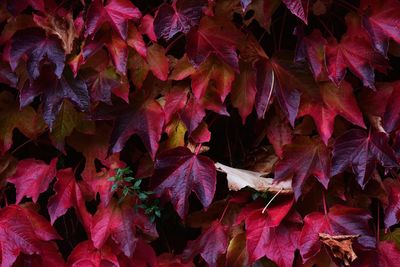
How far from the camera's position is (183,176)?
1.48 m

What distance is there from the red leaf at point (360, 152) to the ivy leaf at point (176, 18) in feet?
1.53

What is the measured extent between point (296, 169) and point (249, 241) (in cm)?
22

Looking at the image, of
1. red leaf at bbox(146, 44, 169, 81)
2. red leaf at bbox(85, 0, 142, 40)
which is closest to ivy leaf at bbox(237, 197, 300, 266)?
red leaf at bbox(146, 44, 169, 81)

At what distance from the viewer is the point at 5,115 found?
5.27ft

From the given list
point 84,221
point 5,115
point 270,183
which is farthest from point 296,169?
point 5,115

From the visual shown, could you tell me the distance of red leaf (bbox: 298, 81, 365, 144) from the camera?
1473 millimetres

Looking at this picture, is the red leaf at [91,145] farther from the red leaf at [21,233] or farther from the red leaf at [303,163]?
the red leaf at [303,163]

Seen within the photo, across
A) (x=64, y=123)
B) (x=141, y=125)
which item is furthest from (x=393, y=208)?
(x=64, y=123)

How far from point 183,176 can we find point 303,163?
0.31 meters

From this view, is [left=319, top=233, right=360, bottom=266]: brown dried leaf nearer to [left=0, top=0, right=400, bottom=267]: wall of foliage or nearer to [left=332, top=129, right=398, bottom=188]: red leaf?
[left=0, top=0, right=400, bottom=267]: wall of foliage

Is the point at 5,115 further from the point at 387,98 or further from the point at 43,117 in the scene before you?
the point at 387,98

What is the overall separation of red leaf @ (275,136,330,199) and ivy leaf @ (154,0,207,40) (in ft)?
1.33

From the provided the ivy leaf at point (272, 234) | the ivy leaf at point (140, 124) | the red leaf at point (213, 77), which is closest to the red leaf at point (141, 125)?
the ivy leaf at point (140, 124)

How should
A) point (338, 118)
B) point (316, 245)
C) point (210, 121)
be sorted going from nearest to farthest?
point (316, 245), point (338, 118), point (210, 121)
